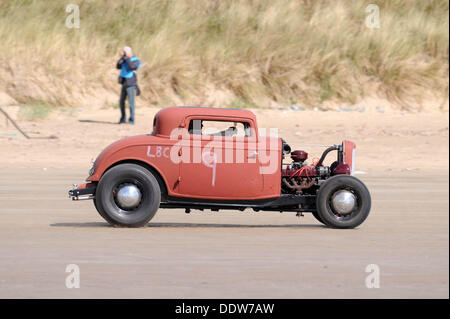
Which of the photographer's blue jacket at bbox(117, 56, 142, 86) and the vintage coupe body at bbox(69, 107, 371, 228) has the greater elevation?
the photographer's blue jacket at bbox(117, 56, 142, 86)

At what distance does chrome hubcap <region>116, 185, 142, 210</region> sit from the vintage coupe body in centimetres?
1

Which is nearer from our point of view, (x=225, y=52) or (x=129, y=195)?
(x=129, y=195)

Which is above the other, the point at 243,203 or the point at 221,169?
the point at 221,169

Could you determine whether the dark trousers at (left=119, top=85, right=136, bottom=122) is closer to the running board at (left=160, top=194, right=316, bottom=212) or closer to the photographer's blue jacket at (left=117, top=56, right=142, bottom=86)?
the photographer's blue jacket at (left=117, top=56, right=142, bottom=86)

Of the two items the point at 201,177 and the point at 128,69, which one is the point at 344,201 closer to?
the point at 201,177

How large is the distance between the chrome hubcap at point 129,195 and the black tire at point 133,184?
0.04 metres

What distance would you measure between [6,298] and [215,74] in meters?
20.0

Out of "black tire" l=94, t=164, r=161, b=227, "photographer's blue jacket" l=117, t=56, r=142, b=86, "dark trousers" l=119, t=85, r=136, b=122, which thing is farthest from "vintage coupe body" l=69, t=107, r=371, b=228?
"photographer's blue jacket" l=117, t=56, r=142, b=86

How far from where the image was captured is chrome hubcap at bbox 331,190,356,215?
11.4 m

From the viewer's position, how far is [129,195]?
11.2 meters

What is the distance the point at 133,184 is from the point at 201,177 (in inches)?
29.6

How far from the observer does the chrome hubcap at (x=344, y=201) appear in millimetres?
11414

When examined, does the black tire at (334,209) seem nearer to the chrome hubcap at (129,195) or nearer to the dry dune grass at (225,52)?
the chrome hubcap at (129,195)

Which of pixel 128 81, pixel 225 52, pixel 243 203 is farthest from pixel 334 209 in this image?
pixel 225 52
